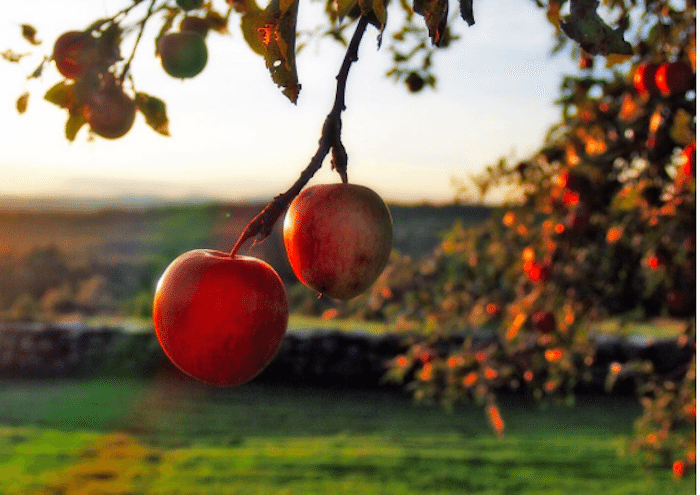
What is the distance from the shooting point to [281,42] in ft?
2.83

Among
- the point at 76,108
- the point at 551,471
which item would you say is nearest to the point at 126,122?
the point at 76,108

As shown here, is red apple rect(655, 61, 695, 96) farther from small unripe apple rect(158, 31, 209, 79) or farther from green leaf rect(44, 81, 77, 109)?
green leaf rect(44, 81, 77, 109)

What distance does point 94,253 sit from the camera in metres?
15.5

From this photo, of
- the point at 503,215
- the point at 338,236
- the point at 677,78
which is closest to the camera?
the point at 338,236

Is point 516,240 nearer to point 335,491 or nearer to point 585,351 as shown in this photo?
point 585,351

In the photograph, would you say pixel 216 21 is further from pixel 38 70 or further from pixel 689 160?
pixel 689 160

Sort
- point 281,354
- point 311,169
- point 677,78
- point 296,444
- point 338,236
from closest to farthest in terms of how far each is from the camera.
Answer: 1. point 311,169
2. point 338,236
3. point 677,78
4. point 296,444
5. point 281,354

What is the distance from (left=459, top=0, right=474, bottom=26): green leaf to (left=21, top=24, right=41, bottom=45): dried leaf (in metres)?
1.17

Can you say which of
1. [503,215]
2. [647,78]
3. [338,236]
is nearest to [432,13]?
[338,236]

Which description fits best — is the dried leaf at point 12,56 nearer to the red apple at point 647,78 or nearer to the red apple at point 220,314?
the red apple at point 220,314

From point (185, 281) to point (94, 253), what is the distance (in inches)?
604

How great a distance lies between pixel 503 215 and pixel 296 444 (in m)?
3.50

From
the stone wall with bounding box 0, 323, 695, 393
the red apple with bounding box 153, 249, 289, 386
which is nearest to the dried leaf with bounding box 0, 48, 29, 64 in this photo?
the red apple with bounding box 153, 249, 289, 386

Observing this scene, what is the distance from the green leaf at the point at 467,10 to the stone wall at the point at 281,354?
8277 mm
